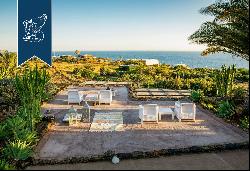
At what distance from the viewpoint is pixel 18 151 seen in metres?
8.47

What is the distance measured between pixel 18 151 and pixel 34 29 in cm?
426

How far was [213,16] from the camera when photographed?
14.7 m

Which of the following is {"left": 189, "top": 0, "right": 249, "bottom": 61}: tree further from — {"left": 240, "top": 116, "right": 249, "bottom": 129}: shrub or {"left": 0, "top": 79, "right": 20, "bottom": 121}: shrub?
{"left": 0, "top": 79, "right": 20, "bottom": 121}: shrub

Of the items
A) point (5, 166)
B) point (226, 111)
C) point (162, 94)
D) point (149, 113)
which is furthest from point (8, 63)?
point (5, 166)

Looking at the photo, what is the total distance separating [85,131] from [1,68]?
48.9ft

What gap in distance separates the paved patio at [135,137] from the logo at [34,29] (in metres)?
3.07

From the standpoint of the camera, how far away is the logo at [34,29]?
10773 millimetres

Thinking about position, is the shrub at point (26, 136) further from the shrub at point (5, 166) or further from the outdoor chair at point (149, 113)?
Result: the outdoor chair at point (149, 113)

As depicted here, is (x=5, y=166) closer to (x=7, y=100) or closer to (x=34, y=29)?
(x=34, y=29)

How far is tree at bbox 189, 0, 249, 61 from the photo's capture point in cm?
1220

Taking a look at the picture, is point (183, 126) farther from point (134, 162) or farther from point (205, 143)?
point (134, 162)

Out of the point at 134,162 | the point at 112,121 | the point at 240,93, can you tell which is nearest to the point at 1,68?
the point at 112,121

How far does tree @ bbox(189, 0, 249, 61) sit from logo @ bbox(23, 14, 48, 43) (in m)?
6.77

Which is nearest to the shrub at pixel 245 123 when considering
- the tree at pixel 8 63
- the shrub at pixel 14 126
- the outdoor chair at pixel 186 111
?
the outdoor chair at pixel 186 111
